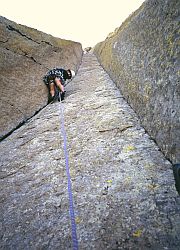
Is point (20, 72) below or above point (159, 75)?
above

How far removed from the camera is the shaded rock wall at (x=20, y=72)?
523 cm

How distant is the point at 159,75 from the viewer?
3.07 m

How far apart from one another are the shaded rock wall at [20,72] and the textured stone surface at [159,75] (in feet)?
9.38

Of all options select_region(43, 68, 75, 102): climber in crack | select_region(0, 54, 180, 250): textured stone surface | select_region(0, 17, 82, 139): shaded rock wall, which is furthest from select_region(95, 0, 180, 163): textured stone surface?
select_region(43, 68, 75, 102): climber in crack

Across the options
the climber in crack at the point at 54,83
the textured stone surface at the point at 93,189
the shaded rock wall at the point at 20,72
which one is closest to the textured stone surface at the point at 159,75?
the textured stone surface at the point at 93,189

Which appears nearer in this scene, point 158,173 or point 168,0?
point 158,173

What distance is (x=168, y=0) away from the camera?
3.16 metres

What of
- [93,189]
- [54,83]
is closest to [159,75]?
[93,189]

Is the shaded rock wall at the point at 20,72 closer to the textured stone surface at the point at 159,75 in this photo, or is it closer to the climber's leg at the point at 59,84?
the climber's leg at the point at 59,84

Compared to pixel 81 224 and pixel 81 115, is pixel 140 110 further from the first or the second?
pixel 81 224

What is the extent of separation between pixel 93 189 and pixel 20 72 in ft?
15.5

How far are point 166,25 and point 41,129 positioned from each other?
312 centimetres

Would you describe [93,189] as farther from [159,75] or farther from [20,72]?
[20,72]

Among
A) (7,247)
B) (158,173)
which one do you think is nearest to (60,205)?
(7,247)
